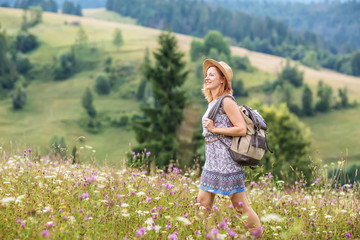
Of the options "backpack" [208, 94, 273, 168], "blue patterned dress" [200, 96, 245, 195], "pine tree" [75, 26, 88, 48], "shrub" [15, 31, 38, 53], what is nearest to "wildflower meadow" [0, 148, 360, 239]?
"blue patterned dress" [200, 96, 245, 195]

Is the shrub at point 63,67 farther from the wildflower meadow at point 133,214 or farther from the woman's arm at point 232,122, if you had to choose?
the woman's arm at point 232,122

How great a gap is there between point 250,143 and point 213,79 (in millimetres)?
895

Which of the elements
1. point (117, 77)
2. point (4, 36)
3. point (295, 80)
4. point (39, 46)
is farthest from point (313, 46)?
point (4, 36)

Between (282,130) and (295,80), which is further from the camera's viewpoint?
(295,80)

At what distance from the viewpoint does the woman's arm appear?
13.5 feet

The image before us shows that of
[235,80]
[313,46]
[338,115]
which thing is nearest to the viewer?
[338,115]

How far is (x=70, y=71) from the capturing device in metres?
120

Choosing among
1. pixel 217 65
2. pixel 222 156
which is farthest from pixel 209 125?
pixel 217 65

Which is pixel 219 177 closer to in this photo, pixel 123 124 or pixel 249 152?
pixel 249 152

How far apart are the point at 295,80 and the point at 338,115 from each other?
23918mm

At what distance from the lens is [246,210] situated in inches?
164

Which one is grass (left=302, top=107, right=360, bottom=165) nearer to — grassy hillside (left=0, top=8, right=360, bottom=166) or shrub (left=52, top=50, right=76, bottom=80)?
grassy hillside (left=0, top=8, right=360, bottom=166)

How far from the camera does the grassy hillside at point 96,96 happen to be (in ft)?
273

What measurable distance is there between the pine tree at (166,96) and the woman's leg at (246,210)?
32.4m
